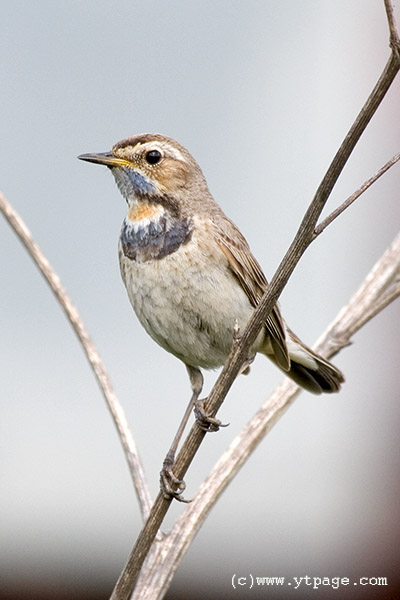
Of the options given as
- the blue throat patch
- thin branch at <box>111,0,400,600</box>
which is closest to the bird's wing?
the blue throat patch

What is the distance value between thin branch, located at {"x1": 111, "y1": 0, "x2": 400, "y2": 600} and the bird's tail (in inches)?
39.2

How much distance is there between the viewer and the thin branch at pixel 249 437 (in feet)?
7.72

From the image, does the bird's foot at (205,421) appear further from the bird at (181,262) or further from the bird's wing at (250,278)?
the bird's wing at (250,278)

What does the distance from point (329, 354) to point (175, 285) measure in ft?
1.75

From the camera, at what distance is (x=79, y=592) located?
15.7 ft

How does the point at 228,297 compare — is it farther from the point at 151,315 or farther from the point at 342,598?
the point at 342,598

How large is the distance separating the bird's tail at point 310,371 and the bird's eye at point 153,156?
32.5 inches

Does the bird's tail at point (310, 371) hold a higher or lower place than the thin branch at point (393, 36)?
higher

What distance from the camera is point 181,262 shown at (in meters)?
2.82

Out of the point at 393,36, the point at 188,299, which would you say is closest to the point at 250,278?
the point at 188,299

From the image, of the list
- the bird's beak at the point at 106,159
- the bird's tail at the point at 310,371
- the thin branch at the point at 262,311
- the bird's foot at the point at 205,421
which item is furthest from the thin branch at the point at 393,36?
the bird's tail at the point at 310,371

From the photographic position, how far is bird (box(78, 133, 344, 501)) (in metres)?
2.84

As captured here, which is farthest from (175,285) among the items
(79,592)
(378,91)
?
(79,592)

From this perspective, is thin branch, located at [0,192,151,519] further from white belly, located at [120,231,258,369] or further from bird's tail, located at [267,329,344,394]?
bird's tail, located at [267,329,344,394]
